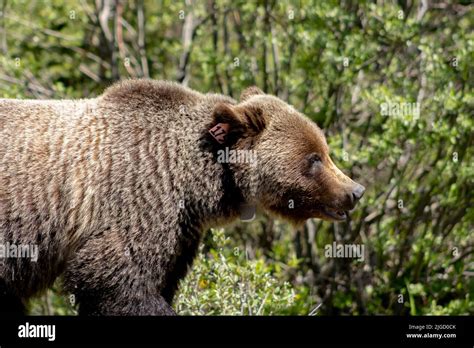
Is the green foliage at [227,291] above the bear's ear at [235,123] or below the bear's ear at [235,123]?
below

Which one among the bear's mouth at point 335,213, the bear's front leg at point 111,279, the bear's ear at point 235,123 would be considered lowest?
the bear's front leg at point 111,279

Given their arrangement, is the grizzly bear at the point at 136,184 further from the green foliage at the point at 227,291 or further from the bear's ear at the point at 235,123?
the green foliage at the point at 227,291

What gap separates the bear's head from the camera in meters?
5.66

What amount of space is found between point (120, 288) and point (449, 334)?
7.52ft

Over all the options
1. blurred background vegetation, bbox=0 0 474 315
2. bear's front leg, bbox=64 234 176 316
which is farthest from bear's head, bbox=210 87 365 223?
blurred background vegetation, bbox=0 0 474 315

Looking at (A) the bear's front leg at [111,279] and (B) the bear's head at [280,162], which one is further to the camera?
(B) the bear's head at [280,162]

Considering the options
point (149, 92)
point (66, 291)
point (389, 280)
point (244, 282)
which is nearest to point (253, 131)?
point (149, 92)

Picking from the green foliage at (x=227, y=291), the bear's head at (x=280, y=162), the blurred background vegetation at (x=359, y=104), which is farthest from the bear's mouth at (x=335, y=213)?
the blurred background vegetation at (x=359, y=104)

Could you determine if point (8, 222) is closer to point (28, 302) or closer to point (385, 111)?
point (28, 302)

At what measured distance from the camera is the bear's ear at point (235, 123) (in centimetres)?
558

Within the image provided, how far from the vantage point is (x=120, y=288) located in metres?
5.18

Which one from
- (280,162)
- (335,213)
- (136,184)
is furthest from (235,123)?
(335,213)

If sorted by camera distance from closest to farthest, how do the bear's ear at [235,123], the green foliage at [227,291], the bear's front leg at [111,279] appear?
the bear's front leg at [111,279]
the bear's ear at [235,123]
the green foliage at [227,291]

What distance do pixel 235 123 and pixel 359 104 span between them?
3.77 metres
